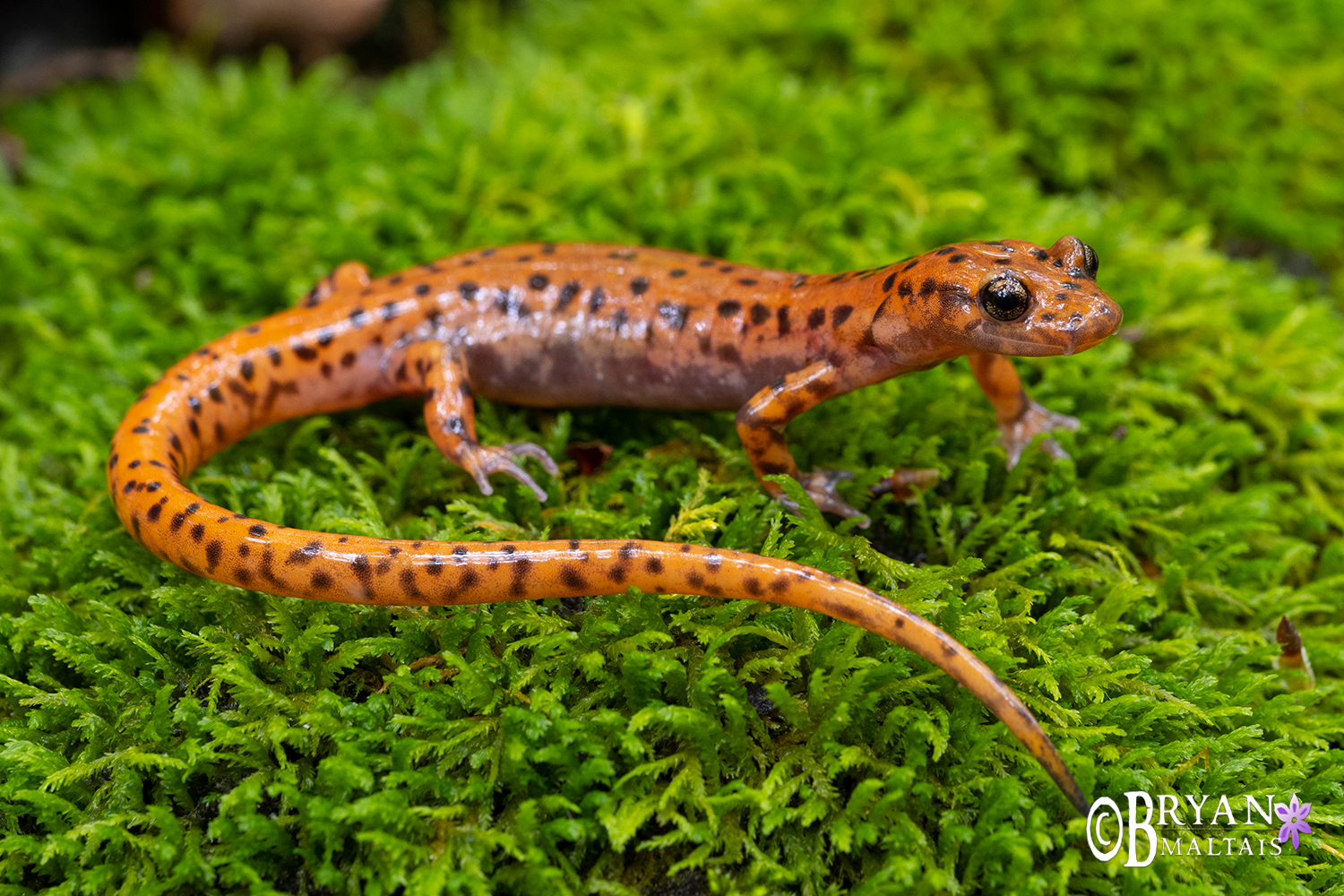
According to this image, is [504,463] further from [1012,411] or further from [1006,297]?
[1012,411]

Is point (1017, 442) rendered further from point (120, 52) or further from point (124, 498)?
point (120, 52)

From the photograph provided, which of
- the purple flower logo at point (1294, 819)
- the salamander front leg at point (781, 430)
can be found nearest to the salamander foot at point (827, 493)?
the salamander front leg at point (781, 430)

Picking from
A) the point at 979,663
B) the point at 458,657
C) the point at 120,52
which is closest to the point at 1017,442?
the point at 979,663

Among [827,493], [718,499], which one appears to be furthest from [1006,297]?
[718,499]

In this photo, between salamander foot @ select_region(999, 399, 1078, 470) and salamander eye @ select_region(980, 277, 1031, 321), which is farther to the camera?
salamander foot @ select_region(999, 399, 1078, 470)

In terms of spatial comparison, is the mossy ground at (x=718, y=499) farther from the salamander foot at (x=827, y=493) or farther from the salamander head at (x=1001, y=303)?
the salamander head at (x=1001, y=303)

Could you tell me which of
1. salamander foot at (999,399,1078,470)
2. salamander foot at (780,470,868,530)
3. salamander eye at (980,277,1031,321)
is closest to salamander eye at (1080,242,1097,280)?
salamander eye at (980,277,1031,321)

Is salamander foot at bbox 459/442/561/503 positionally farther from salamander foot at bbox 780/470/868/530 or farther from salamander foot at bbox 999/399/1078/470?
salamander foot at bbox 999/399/1078/470
